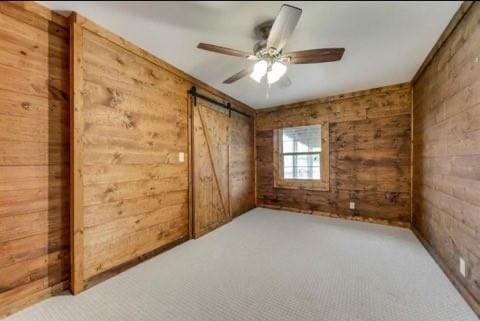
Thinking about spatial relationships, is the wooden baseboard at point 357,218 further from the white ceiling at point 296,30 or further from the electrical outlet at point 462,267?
the white ceiling at point 296,30

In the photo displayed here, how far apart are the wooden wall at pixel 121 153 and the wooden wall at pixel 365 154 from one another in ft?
8.88

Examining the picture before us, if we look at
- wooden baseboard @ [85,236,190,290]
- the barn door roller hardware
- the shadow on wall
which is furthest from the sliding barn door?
the shadow on wall

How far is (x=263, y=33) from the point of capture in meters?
1.94

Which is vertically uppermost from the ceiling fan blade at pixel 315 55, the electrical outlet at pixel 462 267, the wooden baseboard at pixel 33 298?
the ceiling fan blade at pixel 315 55

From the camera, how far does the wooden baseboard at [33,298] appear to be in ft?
5.02

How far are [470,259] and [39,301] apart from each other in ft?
11.4

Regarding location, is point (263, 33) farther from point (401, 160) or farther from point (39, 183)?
point (401, 160)

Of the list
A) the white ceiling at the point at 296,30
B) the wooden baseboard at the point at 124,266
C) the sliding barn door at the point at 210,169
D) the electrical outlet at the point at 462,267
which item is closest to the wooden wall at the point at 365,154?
the white ceiling at the point at 296,30

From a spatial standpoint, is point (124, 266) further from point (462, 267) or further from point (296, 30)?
point (462, 267)

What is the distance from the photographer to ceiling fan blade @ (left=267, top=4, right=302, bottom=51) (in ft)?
4.66

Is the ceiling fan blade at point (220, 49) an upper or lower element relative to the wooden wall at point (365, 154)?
upper

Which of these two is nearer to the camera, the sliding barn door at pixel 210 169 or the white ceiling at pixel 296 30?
the white ceiling at pixel 296 30

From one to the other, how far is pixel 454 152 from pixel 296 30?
72.8 inches

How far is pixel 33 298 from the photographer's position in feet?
5.42
